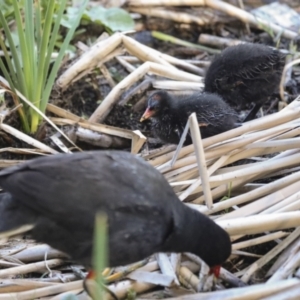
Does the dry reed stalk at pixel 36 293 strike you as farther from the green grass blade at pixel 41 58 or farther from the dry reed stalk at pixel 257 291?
the green grass blade at pixel 41 58

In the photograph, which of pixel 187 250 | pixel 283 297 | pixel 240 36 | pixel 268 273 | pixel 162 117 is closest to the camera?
pixel 283 297

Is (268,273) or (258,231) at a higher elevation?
(258,231)

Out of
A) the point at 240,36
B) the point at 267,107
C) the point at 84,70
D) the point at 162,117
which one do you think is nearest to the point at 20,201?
the point at 162,117

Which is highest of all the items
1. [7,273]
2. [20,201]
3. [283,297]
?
[20,201]

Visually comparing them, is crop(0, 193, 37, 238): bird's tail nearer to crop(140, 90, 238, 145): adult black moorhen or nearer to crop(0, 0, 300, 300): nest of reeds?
crop(0, 0, 300, 300): nest of reeds

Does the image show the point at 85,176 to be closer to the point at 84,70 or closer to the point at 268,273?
the point at 268,273

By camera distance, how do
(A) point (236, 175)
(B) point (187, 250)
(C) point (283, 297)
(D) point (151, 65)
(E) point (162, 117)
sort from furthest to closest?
(D) point (151, 65) < (E) point (162, 117) < (A) point (236, 175) < (B) point (187, 250) < (C) point (283, 297)

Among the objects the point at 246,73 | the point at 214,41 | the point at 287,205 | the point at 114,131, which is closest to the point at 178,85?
the point at 246,73

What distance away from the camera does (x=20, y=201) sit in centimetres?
240

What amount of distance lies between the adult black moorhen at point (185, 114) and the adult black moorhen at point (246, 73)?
191 mm

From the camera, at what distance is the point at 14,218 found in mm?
2434

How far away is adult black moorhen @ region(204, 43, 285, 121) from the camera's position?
3660 mm

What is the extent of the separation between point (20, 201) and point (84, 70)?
1.60 meters

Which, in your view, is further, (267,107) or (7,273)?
(267,107)
